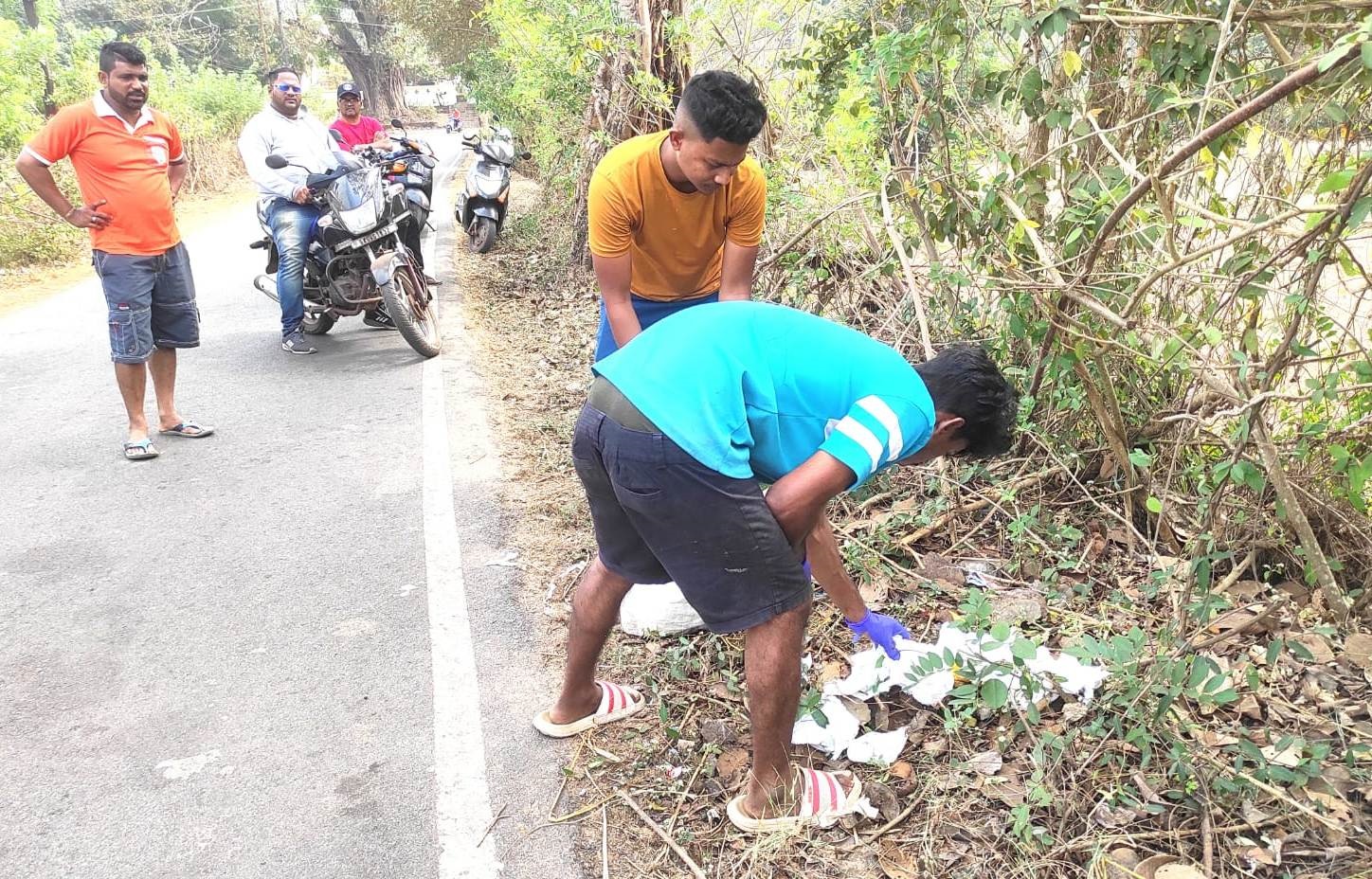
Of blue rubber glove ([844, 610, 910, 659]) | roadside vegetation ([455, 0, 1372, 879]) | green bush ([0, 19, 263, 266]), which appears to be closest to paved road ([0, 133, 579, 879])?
roadside vegetation ([455, 0, 1372, 879])

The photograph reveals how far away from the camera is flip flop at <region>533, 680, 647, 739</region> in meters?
2.79

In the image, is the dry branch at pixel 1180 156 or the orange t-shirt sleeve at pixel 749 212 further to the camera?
the orange t-shirt sleeve at pixel 749 212

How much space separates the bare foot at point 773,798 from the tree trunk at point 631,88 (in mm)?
5075

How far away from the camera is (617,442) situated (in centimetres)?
216

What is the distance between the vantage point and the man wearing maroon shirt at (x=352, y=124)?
28.1ft

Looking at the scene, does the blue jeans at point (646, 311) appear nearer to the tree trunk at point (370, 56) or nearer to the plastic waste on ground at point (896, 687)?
the plastic waste on ground at point (896, 687)

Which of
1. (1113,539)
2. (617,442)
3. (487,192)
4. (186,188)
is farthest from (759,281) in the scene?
(186,188)

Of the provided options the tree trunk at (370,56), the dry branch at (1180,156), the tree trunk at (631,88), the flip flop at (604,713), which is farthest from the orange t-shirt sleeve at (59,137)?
the tree trunk at (370,56)

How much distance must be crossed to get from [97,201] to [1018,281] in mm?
4505

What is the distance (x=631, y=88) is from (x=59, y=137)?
379cm

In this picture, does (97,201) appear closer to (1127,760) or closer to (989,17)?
(989,17)

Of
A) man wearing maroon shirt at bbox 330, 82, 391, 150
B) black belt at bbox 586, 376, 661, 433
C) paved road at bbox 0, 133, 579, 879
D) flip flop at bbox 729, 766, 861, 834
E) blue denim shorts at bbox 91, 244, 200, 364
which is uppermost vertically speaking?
black belt at bbox 586, 376, 661, 433

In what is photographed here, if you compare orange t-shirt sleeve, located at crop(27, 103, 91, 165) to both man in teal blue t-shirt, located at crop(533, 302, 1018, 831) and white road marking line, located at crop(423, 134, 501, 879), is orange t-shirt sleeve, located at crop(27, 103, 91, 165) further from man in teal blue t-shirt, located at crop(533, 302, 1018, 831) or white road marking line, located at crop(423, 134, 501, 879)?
man in teal blue t-shirt, located at crop(533, 302, 1018, 831)

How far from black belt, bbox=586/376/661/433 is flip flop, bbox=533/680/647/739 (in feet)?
3.54
